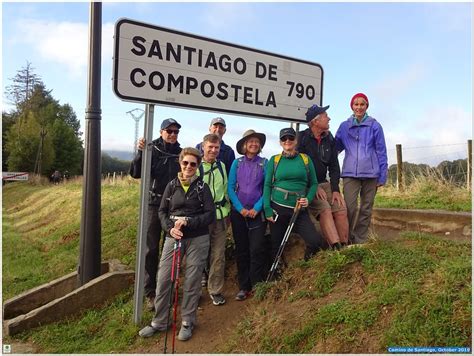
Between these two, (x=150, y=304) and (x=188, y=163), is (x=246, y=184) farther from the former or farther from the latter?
(x=150, y=304)

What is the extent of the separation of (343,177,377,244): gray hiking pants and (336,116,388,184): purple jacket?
0.39ft

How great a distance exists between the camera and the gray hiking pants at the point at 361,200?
4934 mm

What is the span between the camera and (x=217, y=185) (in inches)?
181

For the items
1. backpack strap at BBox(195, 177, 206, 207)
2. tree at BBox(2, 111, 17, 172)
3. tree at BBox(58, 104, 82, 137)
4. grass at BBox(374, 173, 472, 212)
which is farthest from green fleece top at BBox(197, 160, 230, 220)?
tree at BBox(58, 104, 82, 137)

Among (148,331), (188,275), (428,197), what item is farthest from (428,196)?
(148,331)

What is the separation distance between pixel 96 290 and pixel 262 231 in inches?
98.1

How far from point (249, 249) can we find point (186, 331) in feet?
3.76

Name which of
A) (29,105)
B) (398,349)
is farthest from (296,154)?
(29,105)

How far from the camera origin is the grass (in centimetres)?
732

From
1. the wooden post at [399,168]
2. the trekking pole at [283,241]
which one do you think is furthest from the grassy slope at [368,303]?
the wooden post at [399,168]

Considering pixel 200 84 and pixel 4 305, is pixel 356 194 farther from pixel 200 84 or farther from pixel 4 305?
pixel 4 305

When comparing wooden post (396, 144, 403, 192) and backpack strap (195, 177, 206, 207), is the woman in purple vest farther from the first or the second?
wooden post (396, 144, 403, 192)

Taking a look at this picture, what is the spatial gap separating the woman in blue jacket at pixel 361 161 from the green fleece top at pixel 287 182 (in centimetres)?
63

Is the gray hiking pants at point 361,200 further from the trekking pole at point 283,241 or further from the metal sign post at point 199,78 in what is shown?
the metal sign post at point 199,78
